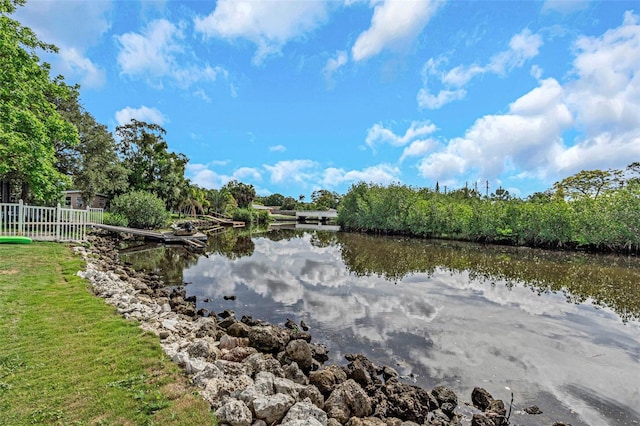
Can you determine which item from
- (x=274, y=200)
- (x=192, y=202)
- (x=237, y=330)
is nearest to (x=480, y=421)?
(x=237, y=330)

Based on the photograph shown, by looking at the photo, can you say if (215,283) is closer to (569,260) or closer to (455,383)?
(455,383)

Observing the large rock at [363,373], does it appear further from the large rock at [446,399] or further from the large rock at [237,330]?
the large rock at [237,330]

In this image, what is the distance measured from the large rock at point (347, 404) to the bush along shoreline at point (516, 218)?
3315cm

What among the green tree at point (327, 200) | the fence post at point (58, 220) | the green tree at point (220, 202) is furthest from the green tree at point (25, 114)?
the green tree at point (327, 200)

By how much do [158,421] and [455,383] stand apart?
206 inches

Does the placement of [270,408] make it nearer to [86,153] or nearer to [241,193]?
[86,153]

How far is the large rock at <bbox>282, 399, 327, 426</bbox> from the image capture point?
12.1 ft

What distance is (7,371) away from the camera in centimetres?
415

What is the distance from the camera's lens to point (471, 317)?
32.7ft

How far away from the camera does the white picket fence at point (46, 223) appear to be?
13982mm

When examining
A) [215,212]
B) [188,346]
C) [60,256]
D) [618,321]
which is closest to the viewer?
[188,346]

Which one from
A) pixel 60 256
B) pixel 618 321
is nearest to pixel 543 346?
pixel 618 321

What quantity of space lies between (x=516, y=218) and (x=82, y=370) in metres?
38.2

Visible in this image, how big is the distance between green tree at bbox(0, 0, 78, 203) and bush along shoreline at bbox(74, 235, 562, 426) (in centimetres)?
819
